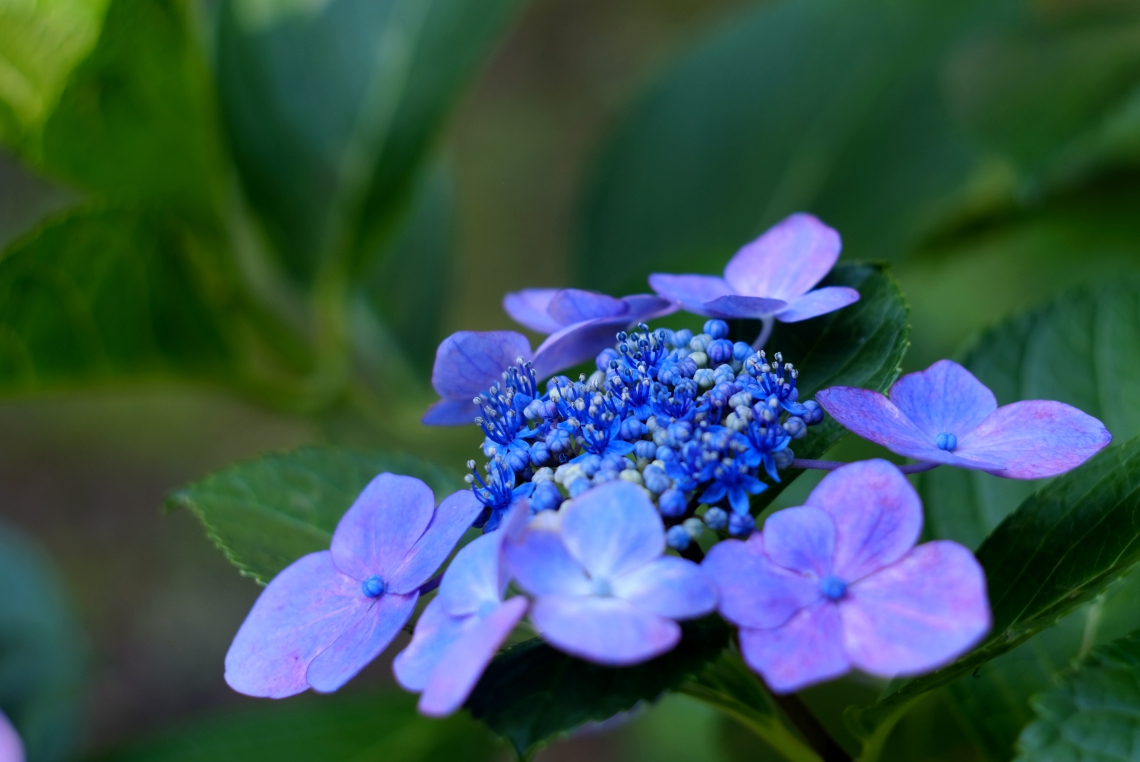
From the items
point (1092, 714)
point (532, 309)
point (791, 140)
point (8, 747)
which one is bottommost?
point (1092, 714)

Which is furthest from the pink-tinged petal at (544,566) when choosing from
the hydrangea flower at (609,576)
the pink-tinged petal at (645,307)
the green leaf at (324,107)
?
the green leaf at (324,107)

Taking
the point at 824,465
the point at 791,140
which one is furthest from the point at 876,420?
the point at 791,140

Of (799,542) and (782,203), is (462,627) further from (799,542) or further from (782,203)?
(782,203)

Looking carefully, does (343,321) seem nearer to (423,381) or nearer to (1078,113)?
(423,381)

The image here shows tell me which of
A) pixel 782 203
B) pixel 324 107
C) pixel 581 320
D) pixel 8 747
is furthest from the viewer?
pixel 782 203

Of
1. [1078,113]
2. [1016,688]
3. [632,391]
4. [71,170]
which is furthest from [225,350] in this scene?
[1078,113]

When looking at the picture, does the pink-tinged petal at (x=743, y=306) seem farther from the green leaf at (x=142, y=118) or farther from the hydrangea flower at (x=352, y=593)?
→ the green leaf at (x=142, y=118)
